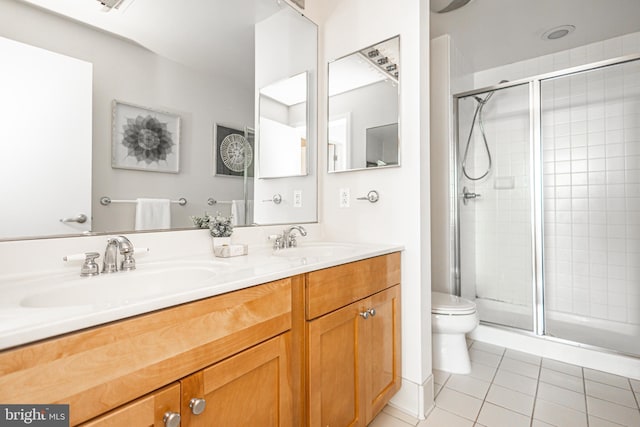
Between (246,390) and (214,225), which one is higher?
(214,225)

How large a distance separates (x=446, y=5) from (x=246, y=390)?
2519 mm

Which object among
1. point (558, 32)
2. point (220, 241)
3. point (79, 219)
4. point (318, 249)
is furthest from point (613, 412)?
point (558, 32)

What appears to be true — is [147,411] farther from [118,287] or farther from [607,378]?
[607,378]

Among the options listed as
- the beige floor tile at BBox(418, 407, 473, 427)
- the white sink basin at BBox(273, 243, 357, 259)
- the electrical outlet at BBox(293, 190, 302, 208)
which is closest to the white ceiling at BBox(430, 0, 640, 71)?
the electrical outlet at BBox(293, 190, 302, 208)

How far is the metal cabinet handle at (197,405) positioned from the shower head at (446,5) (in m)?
2.51

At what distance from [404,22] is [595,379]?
233cm

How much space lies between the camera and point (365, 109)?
1.75m

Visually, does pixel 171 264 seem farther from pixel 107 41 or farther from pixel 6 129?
pixel 107 41

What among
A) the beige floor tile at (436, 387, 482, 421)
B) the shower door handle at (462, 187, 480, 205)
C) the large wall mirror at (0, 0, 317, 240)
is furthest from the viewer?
the shower door handle at (462, 187, 480, 205)

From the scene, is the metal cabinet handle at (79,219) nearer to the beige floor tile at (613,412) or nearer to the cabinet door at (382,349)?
the cabinet door at (382,349)

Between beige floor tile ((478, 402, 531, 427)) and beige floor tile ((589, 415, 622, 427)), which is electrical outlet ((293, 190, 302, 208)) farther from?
beige floor tile ((589, 415, 622, 427))

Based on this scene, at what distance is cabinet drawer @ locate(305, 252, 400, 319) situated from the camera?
1.02 meters

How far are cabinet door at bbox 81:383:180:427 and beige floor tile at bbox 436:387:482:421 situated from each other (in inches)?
56.7

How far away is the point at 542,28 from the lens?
236 cm
